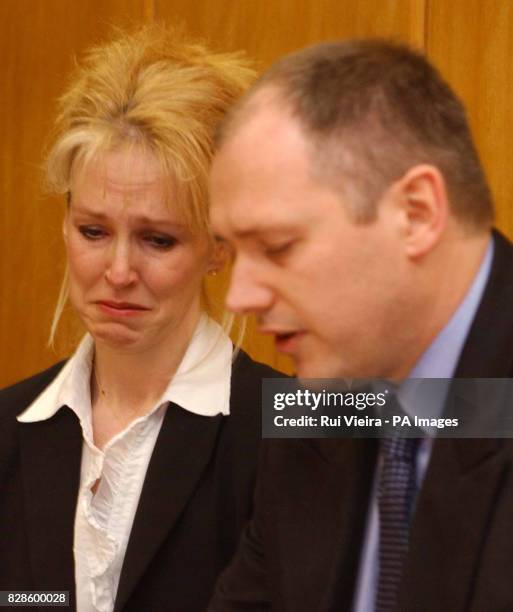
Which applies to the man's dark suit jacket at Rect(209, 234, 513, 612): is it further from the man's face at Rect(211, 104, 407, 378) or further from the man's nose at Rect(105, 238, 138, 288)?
the man's nose at Rect(105, 238, 138, 288)

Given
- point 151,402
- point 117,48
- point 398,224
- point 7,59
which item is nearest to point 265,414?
point 151,402

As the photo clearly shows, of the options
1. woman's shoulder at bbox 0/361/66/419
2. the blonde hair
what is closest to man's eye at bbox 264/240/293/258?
the blonde hair

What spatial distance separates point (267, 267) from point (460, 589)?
14.4 inches

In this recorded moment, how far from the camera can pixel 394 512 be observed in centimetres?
129

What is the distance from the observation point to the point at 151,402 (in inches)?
71.8

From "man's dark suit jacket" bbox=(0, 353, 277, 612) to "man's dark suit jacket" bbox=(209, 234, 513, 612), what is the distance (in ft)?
0.81

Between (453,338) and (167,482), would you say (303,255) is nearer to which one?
(453,338)

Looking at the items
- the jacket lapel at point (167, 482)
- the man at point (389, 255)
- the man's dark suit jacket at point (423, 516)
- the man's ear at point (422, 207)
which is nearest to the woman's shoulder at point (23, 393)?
the jacket lapel at point (167, 482)

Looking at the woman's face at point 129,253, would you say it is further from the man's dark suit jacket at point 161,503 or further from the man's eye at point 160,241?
the man's dark suit jacket at point 161,503

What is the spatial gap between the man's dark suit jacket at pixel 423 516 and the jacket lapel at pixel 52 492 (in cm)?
39

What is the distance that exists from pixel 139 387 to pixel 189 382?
8 centimetres

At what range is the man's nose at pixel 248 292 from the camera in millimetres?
1259

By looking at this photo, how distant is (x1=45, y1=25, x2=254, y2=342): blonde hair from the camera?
1.73 m

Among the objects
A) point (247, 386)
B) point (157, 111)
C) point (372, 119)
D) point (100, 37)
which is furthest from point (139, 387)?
point (100, 37)
